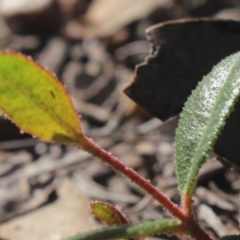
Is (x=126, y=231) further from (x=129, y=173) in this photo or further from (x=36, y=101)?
(x=36, y=101)

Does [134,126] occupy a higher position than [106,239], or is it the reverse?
[106,239]

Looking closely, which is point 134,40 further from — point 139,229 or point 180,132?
point 139,229

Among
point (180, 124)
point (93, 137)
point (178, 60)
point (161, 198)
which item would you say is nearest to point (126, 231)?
point (161, 198)

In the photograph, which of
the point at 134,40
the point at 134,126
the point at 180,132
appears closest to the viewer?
the point at 180,132

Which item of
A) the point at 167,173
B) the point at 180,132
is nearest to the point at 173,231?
the point at 180,132

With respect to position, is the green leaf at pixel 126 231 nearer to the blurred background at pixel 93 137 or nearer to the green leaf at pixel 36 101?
the green leaf at pixel 36 101

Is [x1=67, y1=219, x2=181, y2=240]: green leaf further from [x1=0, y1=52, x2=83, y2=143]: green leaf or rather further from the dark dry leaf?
the dark dry leaf

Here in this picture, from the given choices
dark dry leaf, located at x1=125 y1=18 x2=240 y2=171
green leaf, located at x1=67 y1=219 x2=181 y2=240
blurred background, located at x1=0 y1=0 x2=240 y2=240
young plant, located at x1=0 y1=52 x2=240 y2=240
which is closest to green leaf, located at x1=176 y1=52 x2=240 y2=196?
young plant, located at x1=0 y1=52 x2=240 y2=240
